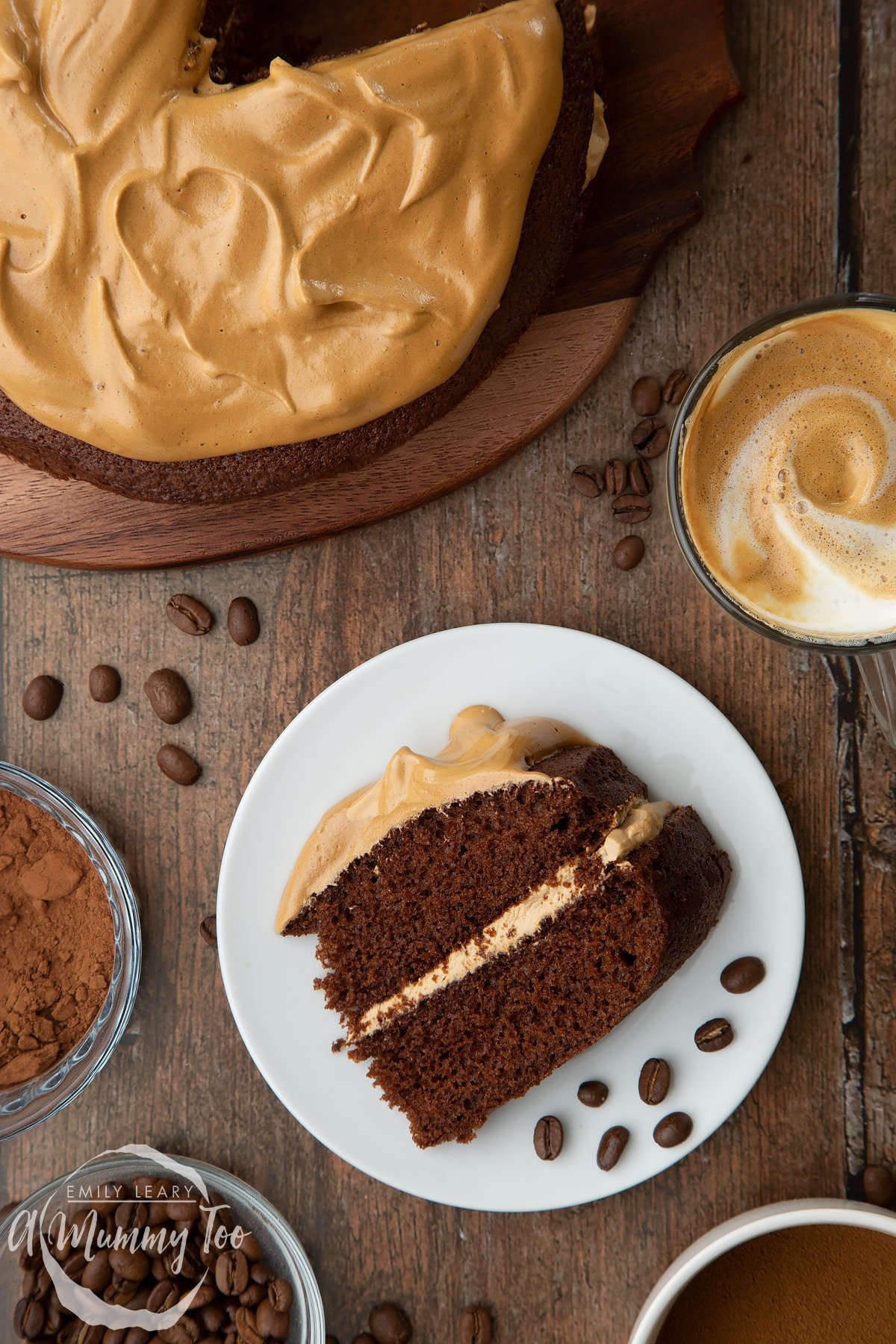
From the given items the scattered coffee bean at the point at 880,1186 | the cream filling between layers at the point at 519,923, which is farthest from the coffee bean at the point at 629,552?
the scattered coffee bean at the point at 880,1186

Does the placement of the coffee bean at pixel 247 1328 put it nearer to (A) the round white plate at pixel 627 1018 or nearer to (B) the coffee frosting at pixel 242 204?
(A) the round white plate at pixel 627 1018

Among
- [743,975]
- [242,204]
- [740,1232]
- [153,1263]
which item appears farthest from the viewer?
[153,1263]

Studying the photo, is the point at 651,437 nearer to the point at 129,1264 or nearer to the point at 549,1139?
the point at 549,1139

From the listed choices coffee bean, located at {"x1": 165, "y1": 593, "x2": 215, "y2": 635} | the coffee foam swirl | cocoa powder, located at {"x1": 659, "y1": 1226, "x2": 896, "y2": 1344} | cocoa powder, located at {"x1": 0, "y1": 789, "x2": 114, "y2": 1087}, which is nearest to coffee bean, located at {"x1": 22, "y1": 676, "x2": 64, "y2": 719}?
cocoa powder, located at {"x1": 0, "y1": 789, "x2": 114, "y2": 1087}

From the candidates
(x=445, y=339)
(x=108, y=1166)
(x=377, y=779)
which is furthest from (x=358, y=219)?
(x=108, y=1166)

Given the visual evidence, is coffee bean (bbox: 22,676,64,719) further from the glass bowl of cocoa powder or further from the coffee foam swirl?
the coffee foam swirl

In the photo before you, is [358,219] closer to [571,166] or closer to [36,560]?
[571,166]

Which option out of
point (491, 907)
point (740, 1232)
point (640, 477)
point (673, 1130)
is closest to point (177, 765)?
point (491, 907)
